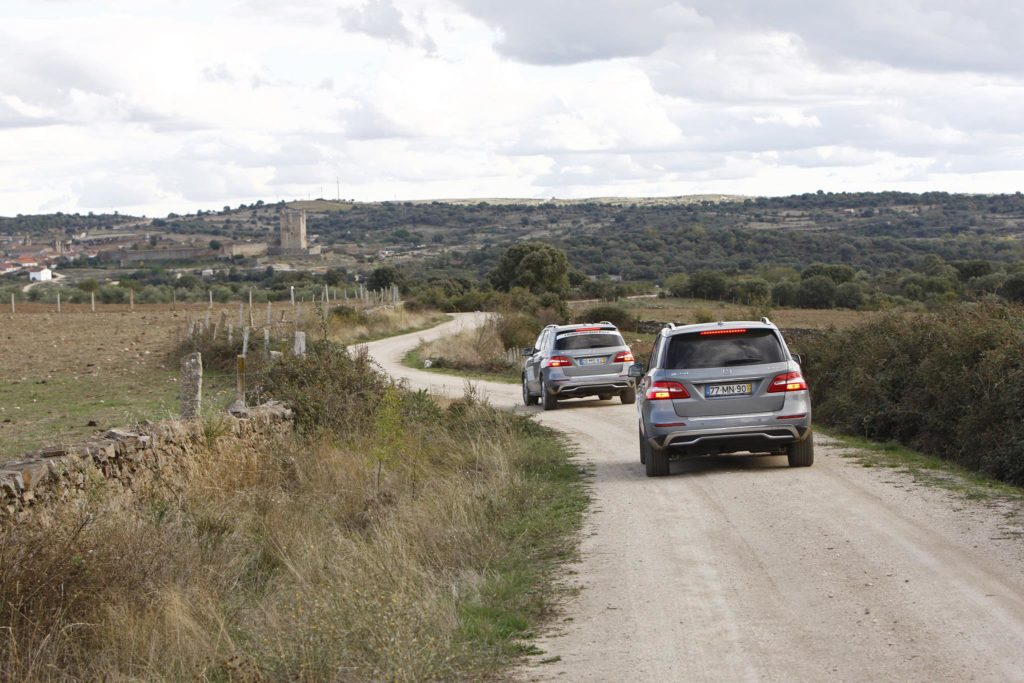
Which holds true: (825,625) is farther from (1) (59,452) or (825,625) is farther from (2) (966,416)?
(2) (966,416)

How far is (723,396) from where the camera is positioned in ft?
49.2

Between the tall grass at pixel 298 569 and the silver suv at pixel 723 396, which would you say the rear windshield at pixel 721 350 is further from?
the tall grass at pixel 298 569

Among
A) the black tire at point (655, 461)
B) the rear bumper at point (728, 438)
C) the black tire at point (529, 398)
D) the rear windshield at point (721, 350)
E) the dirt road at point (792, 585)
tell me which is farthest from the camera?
the black tire at point (529, 398)

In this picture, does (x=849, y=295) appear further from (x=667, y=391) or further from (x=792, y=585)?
(x=792, y=585)

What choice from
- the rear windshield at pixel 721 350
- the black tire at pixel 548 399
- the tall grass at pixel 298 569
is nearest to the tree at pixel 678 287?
the black tire at pixel 548 399

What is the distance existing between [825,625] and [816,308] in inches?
3037

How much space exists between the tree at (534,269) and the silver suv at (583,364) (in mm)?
61726

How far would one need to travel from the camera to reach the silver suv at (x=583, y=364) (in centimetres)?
2670

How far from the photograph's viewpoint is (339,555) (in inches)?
425

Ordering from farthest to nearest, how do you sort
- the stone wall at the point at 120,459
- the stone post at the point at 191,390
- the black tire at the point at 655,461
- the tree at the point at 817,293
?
the tree at the point at 817,293, the stone post at the point at 191,390, the black tire at the point at 655,461, the stone wall at the point at 120,459

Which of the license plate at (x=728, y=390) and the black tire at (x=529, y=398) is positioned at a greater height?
the license plate at (x=728, y=390)

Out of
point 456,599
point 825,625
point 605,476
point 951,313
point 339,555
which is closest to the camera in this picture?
point 825,625

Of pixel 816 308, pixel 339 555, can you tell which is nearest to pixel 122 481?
pixel 339 555

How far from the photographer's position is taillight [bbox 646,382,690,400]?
592 inches
